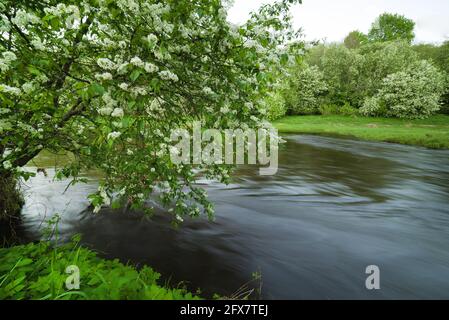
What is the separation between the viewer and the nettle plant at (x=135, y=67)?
156 inches

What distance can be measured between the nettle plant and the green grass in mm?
32201

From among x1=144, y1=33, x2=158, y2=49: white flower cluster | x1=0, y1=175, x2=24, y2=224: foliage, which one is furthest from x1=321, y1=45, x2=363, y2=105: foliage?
x1=144, y1=33, x2=158, y2=49: white flower cluster

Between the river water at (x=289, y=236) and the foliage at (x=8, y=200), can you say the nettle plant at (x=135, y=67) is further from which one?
the foliage at (x=8, y=200)

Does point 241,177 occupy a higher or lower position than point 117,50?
lower

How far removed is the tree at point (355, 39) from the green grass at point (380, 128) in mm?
67754

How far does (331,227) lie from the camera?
10617 mm

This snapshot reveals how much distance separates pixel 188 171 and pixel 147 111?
223cm

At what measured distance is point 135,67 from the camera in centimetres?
395

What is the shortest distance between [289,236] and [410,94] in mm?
55766

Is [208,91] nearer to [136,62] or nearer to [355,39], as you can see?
[136,62]
